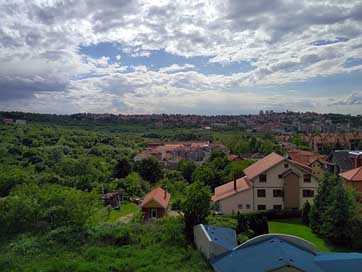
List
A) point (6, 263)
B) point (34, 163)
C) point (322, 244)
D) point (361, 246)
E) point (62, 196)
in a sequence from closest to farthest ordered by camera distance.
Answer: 1. point (6, 263)
2. point (62, 196)
3. point (361, 246)
4. point (322, 244)
5. point (34, 163)

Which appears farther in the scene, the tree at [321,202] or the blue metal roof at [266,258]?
the tree at [321,202]

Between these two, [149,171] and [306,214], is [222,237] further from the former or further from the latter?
[149,171]

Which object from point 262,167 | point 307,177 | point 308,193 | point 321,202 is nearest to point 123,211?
point 262,167

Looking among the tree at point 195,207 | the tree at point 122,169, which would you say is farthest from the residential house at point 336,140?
the tree at point 195,207

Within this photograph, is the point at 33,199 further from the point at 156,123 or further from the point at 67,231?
the point at 156,123

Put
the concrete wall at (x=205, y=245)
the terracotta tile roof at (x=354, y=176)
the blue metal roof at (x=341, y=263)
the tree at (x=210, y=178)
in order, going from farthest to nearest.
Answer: the tree at (x=210, y=178), the terracotta tile roof at (x=354, y=176), the concrete wall at (x=205, y=245), the blue metal roof at (x=341, y=263)

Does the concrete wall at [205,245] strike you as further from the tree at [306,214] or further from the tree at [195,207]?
the tree at [306,214]

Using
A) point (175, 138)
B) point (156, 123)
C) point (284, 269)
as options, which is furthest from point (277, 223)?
point (156, 123)
